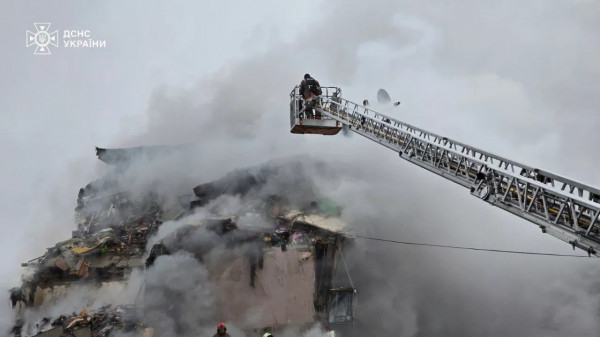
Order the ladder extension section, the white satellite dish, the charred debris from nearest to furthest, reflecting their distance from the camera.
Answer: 1. the ladder extension section
2. the charred debris
3. the white satellite dish

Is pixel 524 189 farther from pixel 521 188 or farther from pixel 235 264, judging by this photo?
pixel 235 264

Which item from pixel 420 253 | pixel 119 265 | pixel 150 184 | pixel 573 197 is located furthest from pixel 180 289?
pixel 573 197

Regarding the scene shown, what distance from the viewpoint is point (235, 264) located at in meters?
15.5

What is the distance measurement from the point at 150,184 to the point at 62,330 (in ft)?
33.3

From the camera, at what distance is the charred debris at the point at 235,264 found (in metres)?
15.1

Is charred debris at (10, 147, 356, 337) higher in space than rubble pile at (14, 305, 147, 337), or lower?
higher

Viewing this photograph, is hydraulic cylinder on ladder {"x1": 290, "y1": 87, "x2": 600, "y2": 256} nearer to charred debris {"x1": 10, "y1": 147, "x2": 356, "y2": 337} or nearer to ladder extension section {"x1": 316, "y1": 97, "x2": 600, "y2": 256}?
ladder extension section {"x1": 316, "y1": 97, "x2": 600, "y2": 256}

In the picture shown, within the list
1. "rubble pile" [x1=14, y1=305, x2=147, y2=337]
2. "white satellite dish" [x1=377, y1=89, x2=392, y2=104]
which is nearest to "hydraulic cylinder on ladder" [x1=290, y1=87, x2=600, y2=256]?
"white satellite dish" [x1=377, y1=89, x2=392, y2=104]

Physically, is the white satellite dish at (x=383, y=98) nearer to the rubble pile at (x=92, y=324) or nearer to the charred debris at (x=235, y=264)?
the charred debris at (x=235, y=264)

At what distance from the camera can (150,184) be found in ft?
74.9

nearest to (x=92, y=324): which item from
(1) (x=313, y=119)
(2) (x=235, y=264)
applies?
(2) (x=235, y=264)

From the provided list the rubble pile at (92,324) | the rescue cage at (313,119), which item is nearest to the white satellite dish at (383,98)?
the rescue cage at (313,119)

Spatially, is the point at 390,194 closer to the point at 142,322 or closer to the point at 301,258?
the point at 301,258

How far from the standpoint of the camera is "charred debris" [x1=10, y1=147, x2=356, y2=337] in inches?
595
